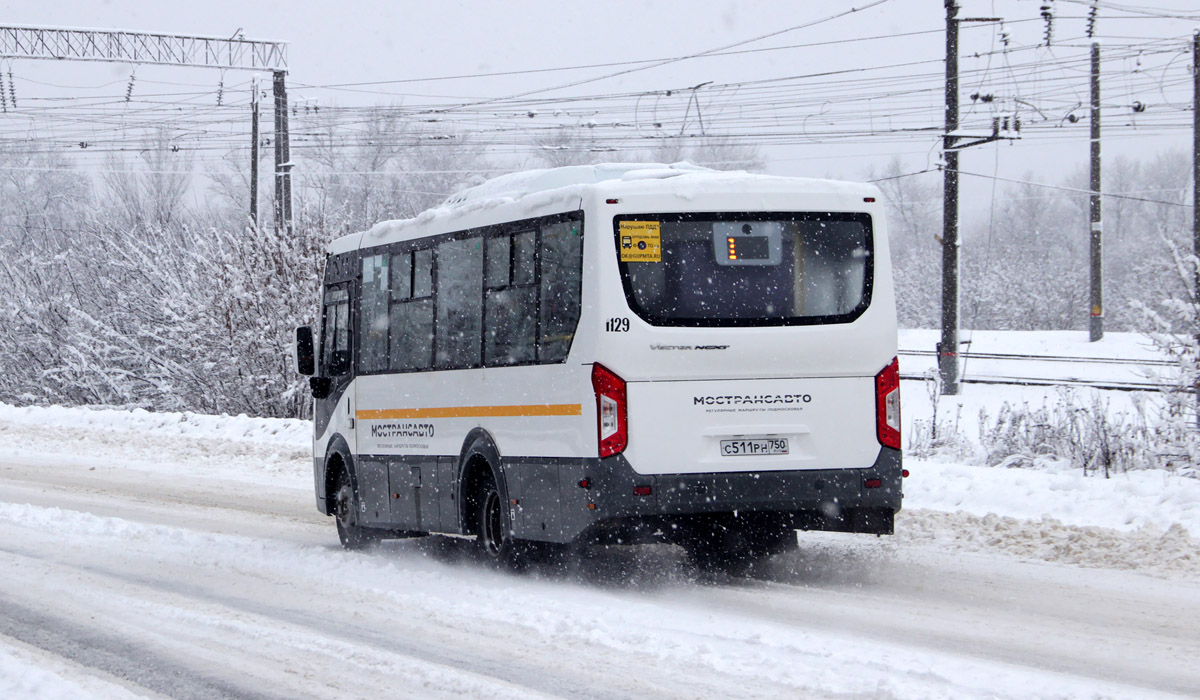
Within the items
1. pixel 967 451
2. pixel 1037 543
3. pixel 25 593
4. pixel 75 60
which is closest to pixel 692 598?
pixel 1037 543

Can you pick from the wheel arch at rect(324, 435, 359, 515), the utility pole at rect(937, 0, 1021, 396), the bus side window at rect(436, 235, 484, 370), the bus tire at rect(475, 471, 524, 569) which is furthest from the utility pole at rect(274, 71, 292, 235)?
the bus tire at rect(475, 471, 524, 569)

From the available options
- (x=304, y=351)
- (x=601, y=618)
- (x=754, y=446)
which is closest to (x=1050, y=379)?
(x=304, y=351)

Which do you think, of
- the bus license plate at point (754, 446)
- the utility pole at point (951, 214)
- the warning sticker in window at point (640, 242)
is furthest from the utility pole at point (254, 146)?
the bus license plate at point (754, 446)

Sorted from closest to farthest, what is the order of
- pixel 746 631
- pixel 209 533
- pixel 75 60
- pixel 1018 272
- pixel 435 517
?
pixel 746 631
pixel 435 517
pixel 209 533
pixel 75 60
pixel 1018 272

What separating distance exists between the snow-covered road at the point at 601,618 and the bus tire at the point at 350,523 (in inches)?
9.7

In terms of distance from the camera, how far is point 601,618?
8172 millimetres

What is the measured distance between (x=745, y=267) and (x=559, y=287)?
1.24 metres

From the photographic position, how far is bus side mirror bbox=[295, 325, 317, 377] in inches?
539

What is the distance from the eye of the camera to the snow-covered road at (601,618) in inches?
259

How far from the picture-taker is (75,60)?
42.5m

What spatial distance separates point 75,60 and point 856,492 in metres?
38.1

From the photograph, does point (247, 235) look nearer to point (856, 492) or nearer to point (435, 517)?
point (435, 517)

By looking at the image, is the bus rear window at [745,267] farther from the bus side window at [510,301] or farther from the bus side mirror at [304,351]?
the bus side mirror at [304,351]

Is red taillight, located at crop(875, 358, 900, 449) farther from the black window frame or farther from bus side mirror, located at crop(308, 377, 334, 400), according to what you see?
bus side mirror, located at crop(308, 377, 334, 400)
